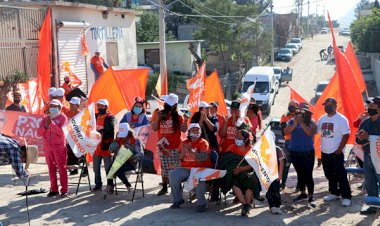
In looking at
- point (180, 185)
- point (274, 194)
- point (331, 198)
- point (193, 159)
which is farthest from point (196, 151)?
point (331, 198)

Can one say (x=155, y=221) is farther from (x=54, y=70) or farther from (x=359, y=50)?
(x=359, y=50)

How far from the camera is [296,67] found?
175 ft

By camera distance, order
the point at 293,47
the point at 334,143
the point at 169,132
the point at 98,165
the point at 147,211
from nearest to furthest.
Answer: the point at 334,143 → the point at 147,211 → the point at 169,132 → the point at 98,165 → the point at 293,47

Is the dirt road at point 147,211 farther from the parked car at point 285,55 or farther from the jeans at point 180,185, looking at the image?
the parked car at point 285,55

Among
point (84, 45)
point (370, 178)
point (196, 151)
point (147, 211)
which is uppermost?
point (84, 45)

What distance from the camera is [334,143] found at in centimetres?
855

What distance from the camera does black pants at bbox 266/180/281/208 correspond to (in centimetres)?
828

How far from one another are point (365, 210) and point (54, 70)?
533 inches

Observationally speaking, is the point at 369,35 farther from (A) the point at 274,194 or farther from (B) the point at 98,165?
(A) the point at 274,194

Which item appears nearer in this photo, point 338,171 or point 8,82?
point 338,171

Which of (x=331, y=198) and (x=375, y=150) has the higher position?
(x=375, y=150)

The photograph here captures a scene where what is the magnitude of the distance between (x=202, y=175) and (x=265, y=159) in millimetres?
1001

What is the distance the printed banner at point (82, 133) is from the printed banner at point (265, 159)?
9.49 ft

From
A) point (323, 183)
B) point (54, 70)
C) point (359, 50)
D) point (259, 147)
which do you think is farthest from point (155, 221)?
point (359, 50)
